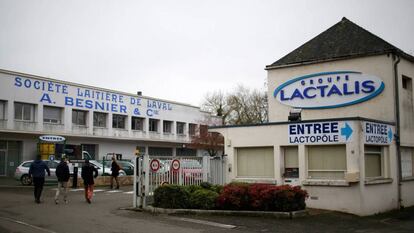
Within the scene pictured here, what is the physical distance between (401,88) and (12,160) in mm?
32149

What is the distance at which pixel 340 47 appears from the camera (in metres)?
21.2

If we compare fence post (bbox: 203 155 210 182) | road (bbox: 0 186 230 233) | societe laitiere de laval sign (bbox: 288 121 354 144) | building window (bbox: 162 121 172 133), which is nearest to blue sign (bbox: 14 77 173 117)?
building window (bbox: 162 121 172 133)

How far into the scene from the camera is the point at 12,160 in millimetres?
40250

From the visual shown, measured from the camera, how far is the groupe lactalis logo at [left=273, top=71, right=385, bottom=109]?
64.6ft

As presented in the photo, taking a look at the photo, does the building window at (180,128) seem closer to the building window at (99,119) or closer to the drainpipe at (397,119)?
the building window at (99,119)

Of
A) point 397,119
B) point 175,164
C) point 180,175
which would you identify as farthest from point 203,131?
point 175,164

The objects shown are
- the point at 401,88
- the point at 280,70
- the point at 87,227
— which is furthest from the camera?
the point at 280,70

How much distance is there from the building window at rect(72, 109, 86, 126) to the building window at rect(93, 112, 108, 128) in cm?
118

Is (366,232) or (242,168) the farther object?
(242,168)

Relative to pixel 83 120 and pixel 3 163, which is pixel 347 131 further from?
pixel 83 120

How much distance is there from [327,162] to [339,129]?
1348 mm

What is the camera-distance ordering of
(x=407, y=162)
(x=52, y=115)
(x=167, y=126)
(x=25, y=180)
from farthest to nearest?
(x=167, y=126), (x=52, y=115), (x=25, y=180), (x=407, y=162)

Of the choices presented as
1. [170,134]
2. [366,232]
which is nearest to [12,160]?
[170,134]

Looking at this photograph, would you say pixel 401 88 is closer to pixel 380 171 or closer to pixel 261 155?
pixel 380 171
